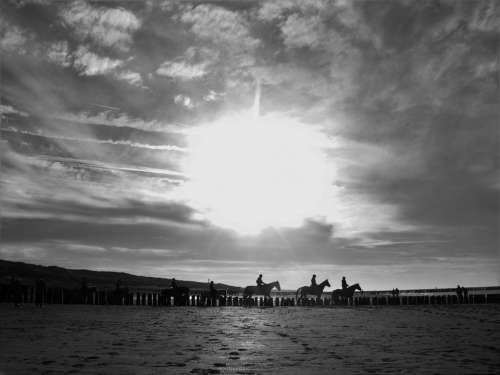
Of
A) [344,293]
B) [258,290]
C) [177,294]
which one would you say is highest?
[258,290]

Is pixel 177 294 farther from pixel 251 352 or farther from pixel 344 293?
pixel 251 352

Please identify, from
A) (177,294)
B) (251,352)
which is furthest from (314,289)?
(251,352)

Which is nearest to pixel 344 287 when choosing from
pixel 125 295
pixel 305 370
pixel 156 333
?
pixel 125 295

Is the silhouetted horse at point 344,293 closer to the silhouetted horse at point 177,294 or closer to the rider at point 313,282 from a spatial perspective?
the rider at point 313,282

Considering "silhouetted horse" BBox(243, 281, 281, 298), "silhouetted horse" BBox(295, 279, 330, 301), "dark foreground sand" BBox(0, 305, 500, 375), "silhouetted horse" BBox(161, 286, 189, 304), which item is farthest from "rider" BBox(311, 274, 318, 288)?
"dark foreground sand" BBox(0, 305, 500, 375)

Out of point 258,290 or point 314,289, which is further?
point 258,290

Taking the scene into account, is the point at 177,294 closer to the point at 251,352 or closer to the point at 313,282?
the point at 313,282

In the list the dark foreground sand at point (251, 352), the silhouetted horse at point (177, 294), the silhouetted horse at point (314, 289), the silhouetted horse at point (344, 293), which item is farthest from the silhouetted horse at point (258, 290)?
the dark foreground sand at point (251, 352)

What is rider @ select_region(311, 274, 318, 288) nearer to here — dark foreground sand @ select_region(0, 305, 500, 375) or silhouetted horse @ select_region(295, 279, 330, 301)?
silhouetted horse @ select_region(295, 279, 330, 301)

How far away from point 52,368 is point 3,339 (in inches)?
223

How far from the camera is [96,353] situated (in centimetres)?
1047

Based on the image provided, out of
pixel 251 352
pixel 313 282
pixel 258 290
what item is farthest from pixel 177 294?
pixel 251 352

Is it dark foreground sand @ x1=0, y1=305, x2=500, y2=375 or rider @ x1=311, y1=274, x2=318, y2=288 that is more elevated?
rider @ x1=311, y1=274, x2=318, y2=288

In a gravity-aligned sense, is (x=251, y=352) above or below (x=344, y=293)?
below
